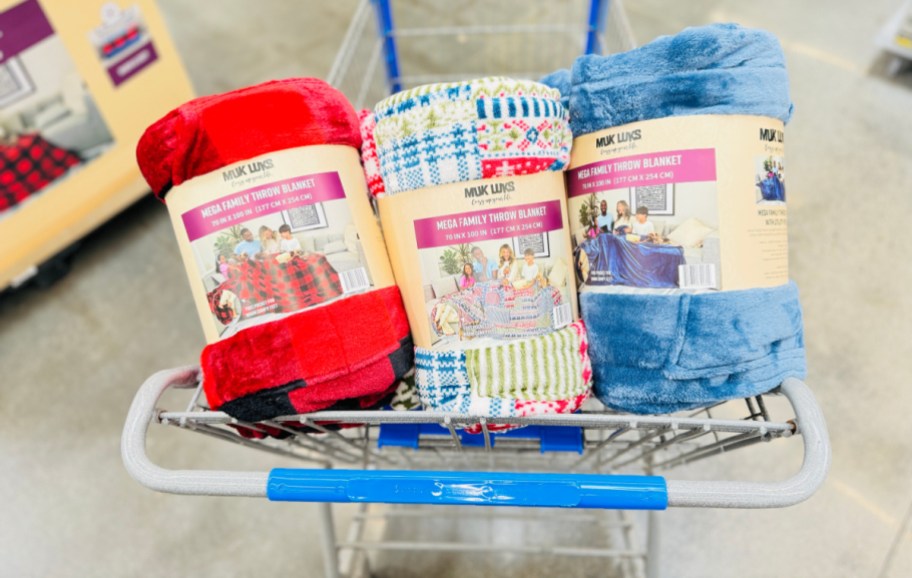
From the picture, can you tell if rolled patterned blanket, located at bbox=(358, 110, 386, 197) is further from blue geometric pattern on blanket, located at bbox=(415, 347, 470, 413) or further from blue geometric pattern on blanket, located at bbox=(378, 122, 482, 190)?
blue geometric pattern on blanket, located at bbox=(415, 347, 470, 413)

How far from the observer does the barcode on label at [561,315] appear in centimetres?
53

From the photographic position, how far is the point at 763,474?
112 cm

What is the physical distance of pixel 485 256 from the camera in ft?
1.71

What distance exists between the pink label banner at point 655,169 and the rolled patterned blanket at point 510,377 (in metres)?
0.14

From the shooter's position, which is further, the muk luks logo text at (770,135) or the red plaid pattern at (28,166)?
the red plaid pattern at (28,166)

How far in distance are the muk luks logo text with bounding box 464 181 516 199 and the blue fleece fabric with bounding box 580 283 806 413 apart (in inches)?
4.9

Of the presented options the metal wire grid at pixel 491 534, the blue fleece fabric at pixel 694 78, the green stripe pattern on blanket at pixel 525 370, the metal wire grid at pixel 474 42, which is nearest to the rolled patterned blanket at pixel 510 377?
the green stripe pattern on blanket at pixel 525 370

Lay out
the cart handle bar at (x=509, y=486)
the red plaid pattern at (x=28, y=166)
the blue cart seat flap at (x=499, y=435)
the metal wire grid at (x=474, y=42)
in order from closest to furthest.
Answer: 1. the cart handle bar at (x=509, y=486)
2. the blue cart seat flap at (x=499, y=435)
3. the red plaid pattern at (x=28, y=166)
4. the metal wire grid at (x=474, y=42)

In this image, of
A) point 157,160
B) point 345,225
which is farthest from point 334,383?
point 157,160

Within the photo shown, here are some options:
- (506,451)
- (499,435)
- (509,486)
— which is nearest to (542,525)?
(506,451)

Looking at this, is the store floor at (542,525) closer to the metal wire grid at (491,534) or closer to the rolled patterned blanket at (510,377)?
the metal wire grid at (491,534)

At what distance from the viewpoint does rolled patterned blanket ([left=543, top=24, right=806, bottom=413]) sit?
1.65ft

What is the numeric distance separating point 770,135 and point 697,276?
14 centimetres

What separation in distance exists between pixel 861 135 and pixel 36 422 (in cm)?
200
